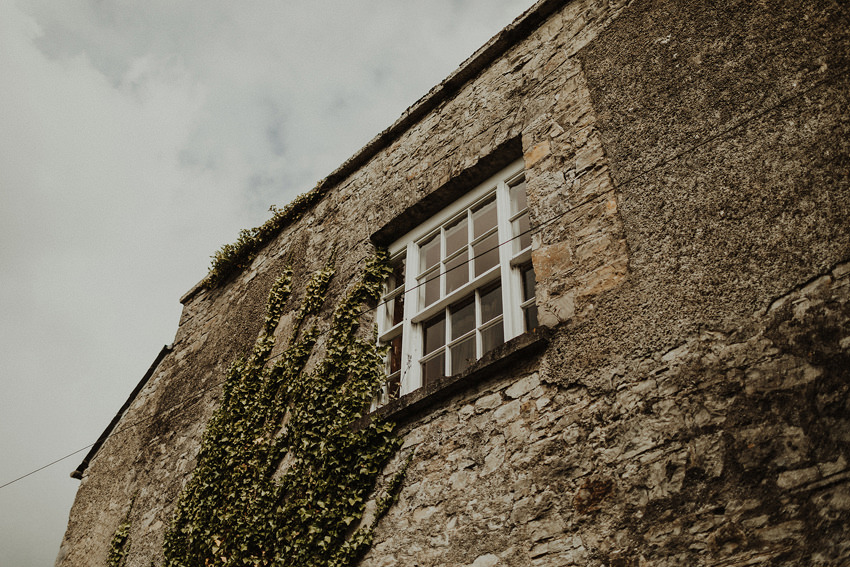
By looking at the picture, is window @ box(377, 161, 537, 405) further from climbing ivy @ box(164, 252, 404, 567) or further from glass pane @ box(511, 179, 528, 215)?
climbing ivy @ box(164, 252, 404, 567)

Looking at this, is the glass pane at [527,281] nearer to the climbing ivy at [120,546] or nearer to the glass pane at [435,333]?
the glass pane at [435,333]

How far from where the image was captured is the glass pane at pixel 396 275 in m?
5.97

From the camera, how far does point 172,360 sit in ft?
26.7

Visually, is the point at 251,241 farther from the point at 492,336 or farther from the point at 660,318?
the point at 660,318

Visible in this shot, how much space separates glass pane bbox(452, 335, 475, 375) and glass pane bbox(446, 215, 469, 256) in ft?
3.00

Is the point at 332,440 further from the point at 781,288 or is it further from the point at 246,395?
the point at 781,288

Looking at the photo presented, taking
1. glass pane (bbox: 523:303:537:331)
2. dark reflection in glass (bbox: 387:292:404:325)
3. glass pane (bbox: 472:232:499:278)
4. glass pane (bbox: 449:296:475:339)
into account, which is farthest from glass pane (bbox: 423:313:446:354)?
glass pane (bbox: 523:303:537:331)

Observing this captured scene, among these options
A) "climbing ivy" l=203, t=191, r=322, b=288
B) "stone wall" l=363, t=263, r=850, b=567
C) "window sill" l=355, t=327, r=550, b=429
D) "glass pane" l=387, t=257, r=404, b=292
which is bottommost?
"stone wall" l=363, t=263, r=850, b=567

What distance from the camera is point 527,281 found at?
473cm

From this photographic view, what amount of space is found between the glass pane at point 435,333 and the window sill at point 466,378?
0.72 meters

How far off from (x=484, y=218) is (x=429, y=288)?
0.73 meters

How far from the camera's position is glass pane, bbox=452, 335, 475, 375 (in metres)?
4.77

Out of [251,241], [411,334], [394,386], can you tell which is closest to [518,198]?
[411,334]

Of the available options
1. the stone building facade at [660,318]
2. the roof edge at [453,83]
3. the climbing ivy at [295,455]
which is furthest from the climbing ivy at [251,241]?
the stone building facade at [660,318]
